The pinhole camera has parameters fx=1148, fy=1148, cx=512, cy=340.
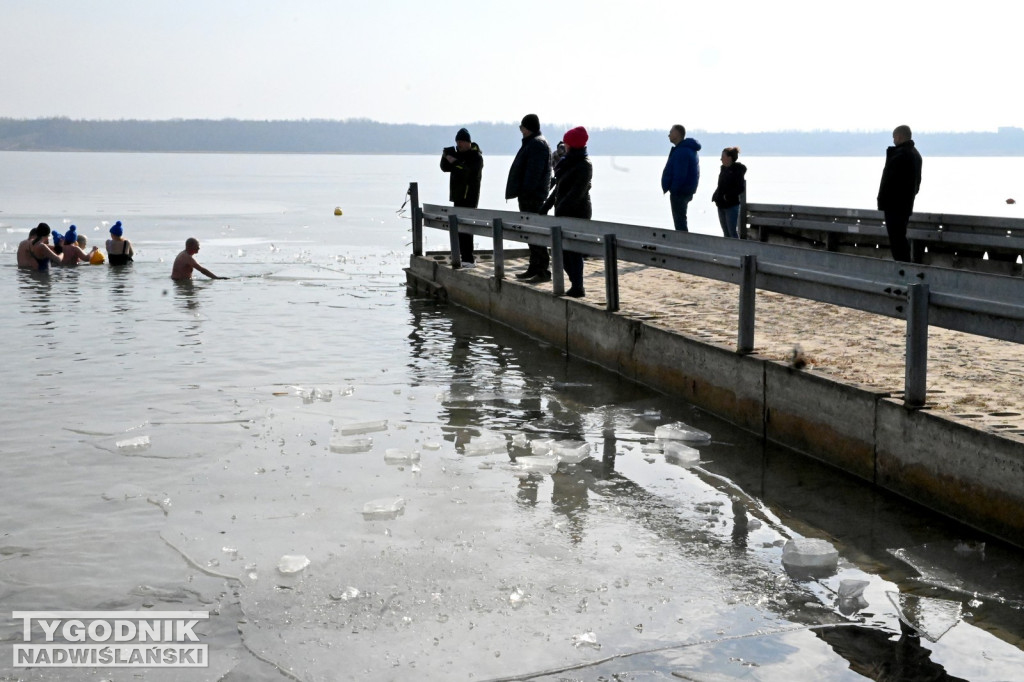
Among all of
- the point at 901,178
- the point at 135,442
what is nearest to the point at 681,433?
the point at 135,442

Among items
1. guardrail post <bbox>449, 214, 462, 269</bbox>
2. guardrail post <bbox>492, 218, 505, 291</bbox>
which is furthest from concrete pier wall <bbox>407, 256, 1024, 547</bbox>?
guardrail post <bbox>449, 214, 462, 269</bbox>

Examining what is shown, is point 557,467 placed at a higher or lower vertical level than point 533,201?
lower

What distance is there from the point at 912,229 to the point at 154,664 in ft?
41.2

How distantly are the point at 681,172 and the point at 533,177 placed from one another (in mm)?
2850

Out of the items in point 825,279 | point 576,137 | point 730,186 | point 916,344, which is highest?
point 576,137

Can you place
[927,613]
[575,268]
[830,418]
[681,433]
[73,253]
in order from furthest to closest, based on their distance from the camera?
[73,253]
[575,268]
[681,433]
[830,418]
[927,613]

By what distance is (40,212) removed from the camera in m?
49.9

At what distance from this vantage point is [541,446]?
8.40 metres

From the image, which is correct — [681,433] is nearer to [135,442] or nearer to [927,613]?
[927,613]

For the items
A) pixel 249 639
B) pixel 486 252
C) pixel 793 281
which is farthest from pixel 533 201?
pixel 249 639

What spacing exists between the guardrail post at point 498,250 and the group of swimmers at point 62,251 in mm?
10767

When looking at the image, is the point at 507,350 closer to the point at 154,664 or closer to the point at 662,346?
the point at 662,346

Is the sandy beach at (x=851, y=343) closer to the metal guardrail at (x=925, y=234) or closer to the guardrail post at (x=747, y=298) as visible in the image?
the guardrail post at (x=747, y=298)

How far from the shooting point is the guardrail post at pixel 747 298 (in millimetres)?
8758
